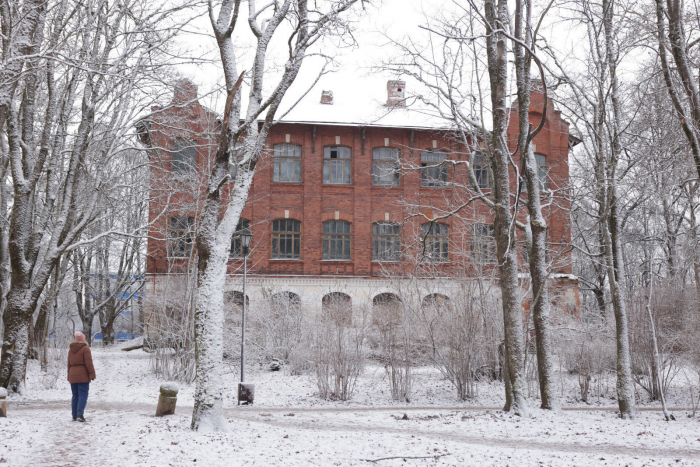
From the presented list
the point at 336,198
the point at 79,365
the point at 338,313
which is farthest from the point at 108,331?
the point at 79,365

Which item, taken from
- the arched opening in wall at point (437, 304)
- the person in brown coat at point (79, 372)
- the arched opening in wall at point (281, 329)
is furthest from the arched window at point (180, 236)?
the person in brown coat at point (79, 372)

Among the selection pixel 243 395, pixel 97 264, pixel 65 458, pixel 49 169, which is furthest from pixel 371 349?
pixel 97 264

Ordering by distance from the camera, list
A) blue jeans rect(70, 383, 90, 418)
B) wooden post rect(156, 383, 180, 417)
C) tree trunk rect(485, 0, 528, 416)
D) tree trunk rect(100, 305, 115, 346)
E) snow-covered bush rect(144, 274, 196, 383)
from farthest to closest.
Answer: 1. tree trunk rect(100, 305, 115, 346)
2. snow-covered bush rect(144, 274, 196, 383)
3. tree trunk rect(485, 0, 528, 416)
4. wooden post rect(156, 383, 180, 417)
5. blue jeans rect(70, 383, 90, 418)

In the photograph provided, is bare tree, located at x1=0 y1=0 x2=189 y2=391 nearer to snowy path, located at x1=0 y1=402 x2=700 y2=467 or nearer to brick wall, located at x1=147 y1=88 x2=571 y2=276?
snowy path, located at x1=0 y1=402 x2=700 y2=467

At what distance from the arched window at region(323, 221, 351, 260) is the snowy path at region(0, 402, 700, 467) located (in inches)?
646

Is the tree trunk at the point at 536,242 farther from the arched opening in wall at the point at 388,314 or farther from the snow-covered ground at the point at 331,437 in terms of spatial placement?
the arched opening in wall at the point at 388,314

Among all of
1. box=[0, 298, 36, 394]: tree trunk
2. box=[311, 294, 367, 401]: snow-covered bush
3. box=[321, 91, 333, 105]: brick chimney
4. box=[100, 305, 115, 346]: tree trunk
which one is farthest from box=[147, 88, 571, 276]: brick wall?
box=[0, 298, 36, 394]: tree trunk

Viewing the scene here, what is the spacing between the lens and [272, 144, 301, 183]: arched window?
27817 millimetres

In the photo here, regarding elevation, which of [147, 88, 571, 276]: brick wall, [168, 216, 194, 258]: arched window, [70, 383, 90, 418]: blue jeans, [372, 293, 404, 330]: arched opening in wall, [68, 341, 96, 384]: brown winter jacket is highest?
[147, 88, 571, 276]: brick wall

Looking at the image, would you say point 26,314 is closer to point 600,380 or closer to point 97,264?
point 600,380

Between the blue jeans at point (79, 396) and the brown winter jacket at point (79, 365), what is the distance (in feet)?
0.48

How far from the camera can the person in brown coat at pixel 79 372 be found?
9273 millimetres

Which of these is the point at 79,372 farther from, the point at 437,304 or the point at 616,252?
the point at 616,252

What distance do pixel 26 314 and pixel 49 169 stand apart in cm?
329
